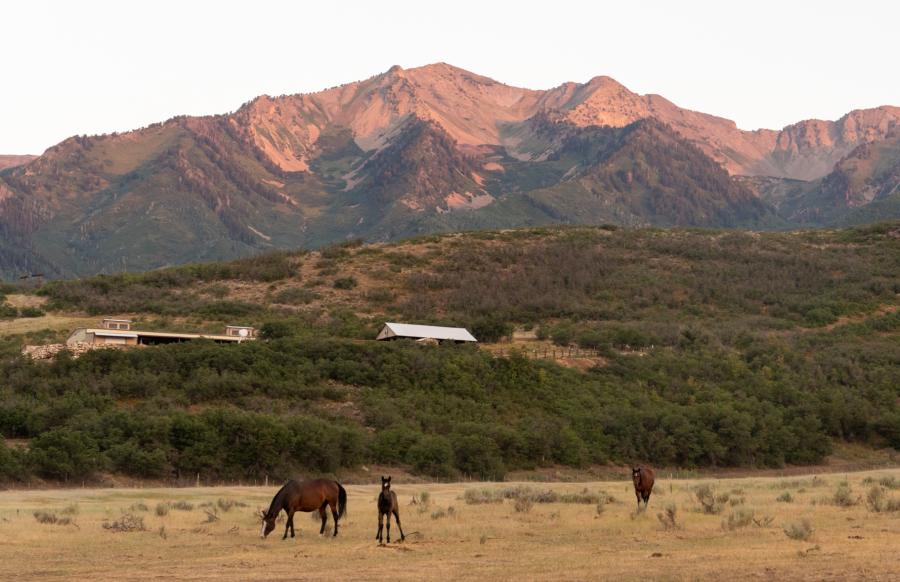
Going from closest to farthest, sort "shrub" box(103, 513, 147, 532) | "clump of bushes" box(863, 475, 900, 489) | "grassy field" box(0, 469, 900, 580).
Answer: "grassy field" box(0, 469, 900, 580) < "shrub" box(103, 513, 147, 532) < "clump of bushes" box(863, 475, 900, 489)

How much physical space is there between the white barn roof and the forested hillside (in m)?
6.21

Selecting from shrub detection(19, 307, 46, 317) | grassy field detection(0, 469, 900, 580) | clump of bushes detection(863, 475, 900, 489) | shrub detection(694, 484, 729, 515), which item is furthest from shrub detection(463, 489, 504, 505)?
shrub detection(19, 307, 46, 317)

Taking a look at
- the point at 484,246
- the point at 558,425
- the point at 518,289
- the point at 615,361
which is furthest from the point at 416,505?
the point at 484,246

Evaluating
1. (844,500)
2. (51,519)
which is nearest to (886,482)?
(844,500)

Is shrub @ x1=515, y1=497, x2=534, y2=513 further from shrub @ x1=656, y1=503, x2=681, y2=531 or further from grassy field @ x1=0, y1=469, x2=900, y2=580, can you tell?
shrub @ x1=656, y1=503, x2=681, y2=531

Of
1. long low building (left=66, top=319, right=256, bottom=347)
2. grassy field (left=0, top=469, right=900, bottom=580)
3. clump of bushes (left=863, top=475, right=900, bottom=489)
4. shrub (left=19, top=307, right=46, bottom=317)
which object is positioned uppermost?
shrub (left=19, top=307, right=46, bottom=317)

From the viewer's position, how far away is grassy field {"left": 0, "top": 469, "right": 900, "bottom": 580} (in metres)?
22.7

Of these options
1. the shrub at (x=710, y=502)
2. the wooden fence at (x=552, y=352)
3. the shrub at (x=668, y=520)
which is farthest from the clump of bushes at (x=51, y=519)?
the wooden fence at (x=552, y=352)

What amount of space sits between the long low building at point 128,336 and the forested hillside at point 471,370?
4566 mm

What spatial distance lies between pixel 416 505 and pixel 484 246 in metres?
144

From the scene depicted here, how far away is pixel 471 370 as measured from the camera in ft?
306

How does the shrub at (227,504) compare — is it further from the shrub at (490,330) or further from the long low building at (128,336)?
the shrub at (490,330)

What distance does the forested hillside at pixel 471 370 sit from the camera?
67.5 m

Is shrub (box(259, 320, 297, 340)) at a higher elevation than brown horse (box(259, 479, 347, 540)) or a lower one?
higher
